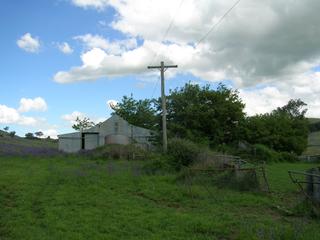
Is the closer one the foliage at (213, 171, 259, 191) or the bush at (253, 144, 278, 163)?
the foliage at (213, 171, 259, 191)

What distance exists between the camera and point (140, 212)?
1367cm

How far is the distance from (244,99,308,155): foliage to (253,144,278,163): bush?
3.58 metres

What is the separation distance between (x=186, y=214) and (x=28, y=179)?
12060 mm

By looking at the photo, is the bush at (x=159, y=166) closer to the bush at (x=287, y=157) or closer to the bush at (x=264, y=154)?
the bush at (x=264, y=154)

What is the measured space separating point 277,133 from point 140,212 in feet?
151

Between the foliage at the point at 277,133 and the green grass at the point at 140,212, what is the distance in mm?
34826

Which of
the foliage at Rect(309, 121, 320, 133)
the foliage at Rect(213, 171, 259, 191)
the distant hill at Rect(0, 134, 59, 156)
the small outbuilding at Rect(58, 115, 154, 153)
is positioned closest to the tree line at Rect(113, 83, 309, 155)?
the small outbuilding at Rect(58, 115, 154, 153)

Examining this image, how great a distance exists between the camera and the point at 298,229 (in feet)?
34.6

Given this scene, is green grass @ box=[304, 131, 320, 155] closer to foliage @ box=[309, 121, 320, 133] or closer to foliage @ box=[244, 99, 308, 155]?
foliage @ box=[244, 99, 308, 155]

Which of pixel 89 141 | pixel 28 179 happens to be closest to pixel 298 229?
pixel 28 179

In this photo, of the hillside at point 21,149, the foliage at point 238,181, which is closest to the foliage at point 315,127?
the hillside at point 21,149

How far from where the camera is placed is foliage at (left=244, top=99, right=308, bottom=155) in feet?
185

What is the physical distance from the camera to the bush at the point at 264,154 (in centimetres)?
5038

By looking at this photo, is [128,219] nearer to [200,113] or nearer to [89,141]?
[200,113]
